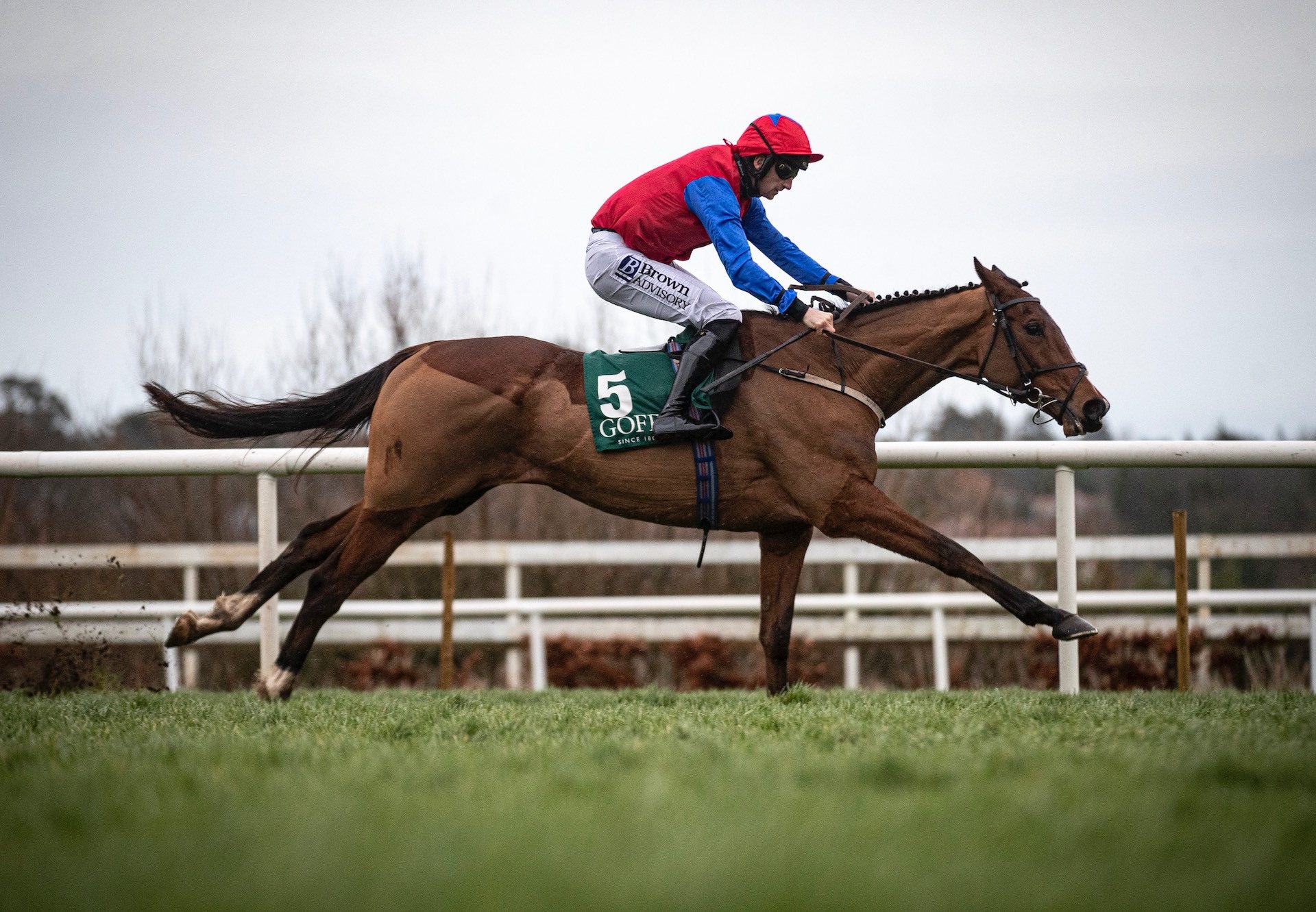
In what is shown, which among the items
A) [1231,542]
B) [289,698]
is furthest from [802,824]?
[1231,542]

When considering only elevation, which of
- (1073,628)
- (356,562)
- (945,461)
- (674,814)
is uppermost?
(945,461)

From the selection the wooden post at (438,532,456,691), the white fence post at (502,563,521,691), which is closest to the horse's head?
the wooden post at (438,532,456,691)

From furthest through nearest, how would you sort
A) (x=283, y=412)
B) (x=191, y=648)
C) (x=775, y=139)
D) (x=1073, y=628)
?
(x=191, y=648) < (x=283, y=412) < (x=775, y=139) < (x=1073, y=628)

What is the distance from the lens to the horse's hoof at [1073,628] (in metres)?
4.50

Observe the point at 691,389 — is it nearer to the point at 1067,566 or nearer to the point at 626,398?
the point at 626,398

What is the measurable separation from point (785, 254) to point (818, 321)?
2.45ft

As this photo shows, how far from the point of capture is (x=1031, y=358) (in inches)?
200

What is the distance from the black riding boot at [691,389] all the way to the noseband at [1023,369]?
1.12 metres

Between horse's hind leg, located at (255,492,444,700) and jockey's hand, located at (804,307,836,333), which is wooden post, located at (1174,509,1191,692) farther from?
horse's hind leg, located at (255,492,444,700)

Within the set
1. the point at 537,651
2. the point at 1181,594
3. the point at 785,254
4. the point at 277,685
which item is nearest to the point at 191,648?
the point at 537,651

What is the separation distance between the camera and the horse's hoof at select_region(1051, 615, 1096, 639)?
450 centimetres

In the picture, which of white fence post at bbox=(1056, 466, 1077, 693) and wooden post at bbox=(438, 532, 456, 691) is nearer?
white fence post at bbox=(1056, 466, 1077, 693)

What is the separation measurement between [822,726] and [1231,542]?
7174mm

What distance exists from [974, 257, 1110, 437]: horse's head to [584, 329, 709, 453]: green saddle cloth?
136 cm
